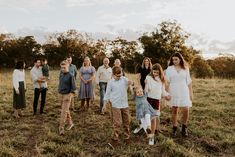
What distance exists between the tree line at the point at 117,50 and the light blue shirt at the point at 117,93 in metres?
38.1

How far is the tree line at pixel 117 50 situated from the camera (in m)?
50.7

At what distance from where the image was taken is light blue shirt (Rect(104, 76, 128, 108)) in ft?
29.4

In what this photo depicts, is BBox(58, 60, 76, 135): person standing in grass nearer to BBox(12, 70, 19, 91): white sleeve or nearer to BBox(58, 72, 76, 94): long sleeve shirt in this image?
BBox(58, 72, 76, 94): long sleeve shirt

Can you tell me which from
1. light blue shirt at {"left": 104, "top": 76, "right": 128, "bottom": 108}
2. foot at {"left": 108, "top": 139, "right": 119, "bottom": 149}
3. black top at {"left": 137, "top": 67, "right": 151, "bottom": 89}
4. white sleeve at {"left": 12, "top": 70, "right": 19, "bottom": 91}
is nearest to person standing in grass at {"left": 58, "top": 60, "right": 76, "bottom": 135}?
light blue shirt at {"left": 104, "top": 76, "right": 128, "bottom": 108}

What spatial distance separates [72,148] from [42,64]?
525 cm

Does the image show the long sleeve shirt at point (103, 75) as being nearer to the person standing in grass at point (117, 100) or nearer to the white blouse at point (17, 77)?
the white blouse at point (17, 77)

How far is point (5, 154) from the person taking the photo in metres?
8.28

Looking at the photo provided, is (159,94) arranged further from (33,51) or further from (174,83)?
(33,51)

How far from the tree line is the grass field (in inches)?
1345

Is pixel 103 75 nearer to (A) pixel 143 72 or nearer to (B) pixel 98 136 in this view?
(A) pixel 143 72

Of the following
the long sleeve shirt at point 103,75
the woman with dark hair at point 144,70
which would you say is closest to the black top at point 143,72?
the woman with dark hair at point 144,70

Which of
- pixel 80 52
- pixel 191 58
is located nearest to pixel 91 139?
pixel 191 58

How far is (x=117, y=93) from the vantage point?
8977 mm

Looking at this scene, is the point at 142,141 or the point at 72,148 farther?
the point at 142,141
